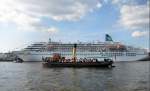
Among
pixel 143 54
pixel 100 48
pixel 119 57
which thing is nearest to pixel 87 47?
pixel 100 48

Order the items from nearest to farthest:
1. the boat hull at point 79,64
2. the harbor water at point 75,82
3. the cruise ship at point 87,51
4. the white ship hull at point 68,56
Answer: the harbor water at point 75,82, the boat hull at point 79,64, the white ship hull at point 68,56, the cruise ship at point 87,51

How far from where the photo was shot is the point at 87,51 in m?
116

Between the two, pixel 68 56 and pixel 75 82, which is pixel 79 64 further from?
pixel 68 56

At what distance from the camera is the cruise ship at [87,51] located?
11475 centimetres

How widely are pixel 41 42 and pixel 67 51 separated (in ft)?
45.5

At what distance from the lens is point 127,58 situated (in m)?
116

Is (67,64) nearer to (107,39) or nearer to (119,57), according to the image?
(119,57)

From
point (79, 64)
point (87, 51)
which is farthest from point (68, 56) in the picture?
point (79, 64)

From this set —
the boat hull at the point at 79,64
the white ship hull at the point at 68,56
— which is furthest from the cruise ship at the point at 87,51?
the boat hull at the point at 79,64

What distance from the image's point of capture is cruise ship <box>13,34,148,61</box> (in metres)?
115

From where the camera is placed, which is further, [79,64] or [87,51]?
[87,51]

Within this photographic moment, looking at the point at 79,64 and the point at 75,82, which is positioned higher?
the point at 79,64

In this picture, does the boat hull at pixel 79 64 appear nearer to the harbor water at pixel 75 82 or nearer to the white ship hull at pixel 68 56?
the harbor water at pixel 75 82

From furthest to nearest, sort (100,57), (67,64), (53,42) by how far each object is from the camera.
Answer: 1. (53,42)
2. (100,57)
3. (67,64)
